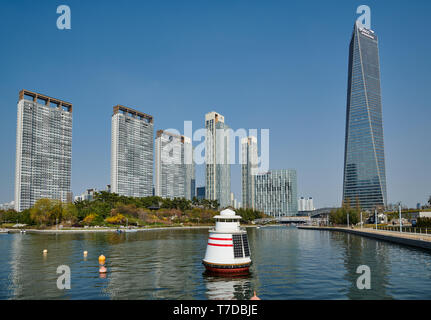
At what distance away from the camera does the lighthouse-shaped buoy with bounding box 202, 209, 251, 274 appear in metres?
37.6

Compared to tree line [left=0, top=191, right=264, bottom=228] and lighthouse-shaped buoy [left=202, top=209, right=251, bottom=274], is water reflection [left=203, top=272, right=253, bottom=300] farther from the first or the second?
tree line [left=0, top=191, right=264, bottom=228]

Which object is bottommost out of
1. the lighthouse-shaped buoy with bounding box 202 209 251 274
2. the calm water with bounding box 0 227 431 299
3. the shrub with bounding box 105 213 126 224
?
the shrub with bounding box 105 213 126 224

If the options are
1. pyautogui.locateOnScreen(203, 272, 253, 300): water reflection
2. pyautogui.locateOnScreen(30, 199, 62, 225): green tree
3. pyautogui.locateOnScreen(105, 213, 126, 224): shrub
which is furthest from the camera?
pyautogui.locateOnScreen(105, 213, 126, 224): shrub

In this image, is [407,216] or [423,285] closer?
[423,285]

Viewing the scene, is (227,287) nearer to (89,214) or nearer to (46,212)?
(46,212)

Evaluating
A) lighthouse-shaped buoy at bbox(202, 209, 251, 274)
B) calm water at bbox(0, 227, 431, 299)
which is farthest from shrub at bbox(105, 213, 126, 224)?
lighthouse-shaped buoy at bbox(202, 209, 251, 274)

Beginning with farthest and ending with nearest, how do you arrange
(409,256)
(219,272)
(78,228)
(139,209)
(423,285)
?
(139,209) → (78,228) → (409,256) → (219,272) → (423,285)

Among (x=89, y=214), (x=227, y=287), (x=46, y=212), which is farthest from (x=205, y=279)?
(x=89, y=214)

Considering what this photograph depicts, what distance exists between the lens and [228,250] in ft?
125

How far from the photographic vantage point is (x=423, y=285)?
33.8 m
